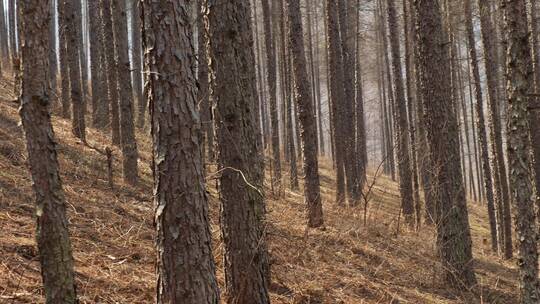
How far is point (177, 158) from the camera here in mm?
3637

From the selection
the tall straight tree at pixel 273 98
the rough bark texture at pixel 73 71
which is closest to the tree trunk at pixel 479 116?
the tall straight tree at pixel 273 98

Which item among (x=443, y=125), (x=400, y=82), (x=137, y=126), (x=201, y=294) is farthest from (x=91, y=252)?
(x=137, y=126)

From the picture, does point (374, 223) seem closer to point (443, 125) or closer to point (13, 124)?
point (443, 125)

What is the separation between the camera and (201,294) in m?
3.73

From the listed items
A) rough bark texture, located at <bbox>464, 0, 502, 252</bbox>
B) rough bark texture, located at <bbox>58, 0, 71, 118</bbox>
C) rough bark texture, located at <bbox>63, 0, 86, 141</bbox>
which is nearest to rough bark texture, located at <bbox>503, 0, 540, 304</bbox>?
rough bark texture, located at <bbox>464, 0, 502, 252</bbox>

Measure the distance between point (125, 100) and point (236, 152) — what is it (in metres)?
5.16

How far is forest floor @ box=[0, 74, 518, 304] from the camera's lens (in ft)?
16.8

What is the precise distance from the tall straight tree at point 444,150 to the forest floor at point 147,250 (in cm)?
49

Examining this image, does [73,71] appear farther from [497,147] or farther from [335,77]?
[497,147]

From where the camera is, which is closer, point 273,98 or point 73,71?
point 73,71

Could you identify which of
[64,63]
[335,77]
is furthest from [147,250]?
[335,77]

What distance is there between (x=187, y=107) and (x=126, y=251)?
3140 millimetres

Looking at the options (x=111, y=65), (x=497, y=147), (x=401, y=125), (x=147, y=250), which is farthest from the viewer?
(x=401, y=125)

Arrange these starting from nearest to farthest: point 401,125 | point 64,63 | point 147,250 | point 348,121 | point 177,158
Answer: point 177,158
point 147,250
point 64,63
point 401,125
point 348,121
